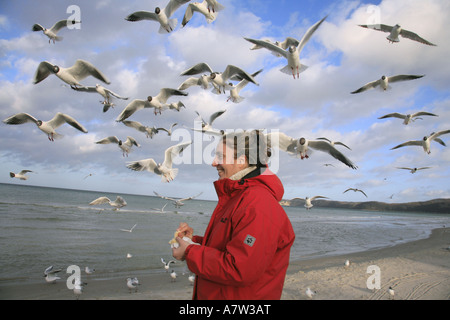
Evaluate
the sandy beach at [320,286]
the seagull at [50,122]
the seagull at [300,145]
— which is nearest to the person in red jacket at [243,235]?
the seagull at [300,145]

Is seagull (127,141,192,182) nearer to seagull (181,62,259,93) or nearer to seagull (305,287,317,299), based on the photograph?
seagull (181,62,259,93)

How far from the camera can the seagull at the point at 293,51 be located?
272 inches

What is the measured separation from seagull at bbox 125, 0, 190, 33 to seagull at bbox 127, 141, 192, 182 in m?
4.01

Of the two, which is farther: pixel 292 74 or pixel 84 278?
pixel 292 74

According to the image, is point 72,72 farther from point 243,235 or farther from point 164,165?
point 243,235

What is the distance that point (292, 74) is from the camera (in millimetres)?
8117

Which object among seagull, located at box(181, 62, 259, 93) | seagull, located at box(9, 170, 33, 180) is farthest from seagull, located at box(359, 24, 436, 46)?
seagull, located at box(9, 170, 33, 180)

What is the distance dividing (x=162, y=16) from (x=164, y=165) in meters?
4.65

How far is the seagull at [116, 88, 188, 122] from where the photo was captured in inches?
334

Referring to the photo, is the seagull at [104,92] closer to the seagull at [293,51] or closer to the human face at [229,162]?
the seagull at [293,51]

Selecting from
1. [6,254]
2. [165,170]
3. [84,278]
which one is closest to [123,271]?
[84,278]

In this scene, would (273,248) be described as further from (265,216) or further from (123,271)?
(123,271)
